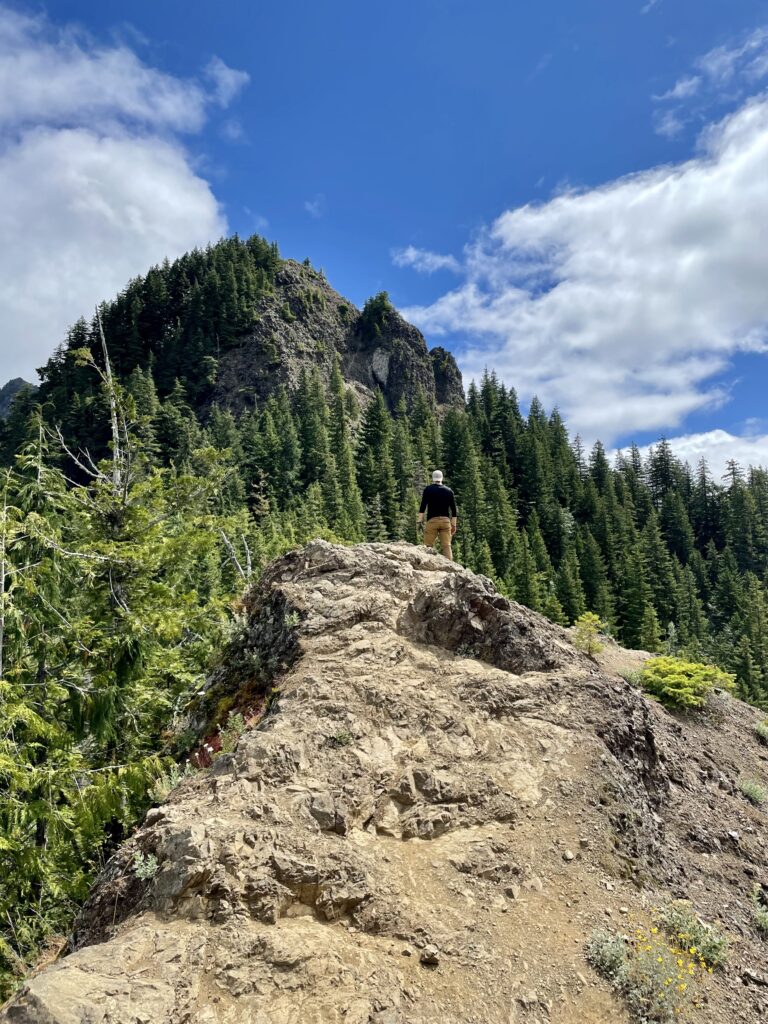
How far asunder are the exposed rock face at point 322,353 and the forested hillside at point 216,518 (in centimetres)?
59

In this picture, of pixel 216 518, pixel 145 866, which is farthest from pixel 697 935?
pixel 216 518

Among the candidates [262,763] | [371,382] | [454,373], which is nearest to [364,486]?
[371,382]

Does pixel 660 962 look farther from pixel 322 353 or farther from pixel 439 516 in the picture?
pixel 322 353

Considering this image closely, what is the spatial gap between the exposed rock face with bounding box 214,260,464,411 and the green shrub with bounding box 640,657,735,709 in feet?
323

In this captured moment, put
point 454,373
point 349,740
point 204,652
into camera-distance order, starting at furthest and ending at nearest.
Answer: point 454,373
point 204,652
point 349,740

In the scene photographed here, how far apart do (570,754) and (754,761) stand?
21.3ft

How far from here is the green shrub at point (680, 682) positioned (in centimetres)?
1218

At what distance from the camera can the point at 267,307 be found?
388 feet

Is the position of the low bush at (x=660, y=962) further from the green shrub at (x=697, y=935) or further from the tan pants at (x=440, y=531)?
the tan pants at (x=440, y=531)

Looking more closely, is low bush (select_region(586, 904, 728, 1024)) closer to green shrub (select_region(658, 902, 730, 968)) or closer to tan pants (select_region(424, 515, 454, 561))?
green shrub (select_region(658, 902, 730, 968))

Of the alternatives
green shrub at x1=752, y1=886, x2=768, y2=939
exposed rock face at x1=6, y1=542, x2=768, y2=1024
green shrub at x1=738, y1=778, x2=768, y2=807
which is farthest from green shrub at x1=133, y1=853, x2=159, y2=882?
green shrub at x1=738, y1=778, x2=768, y2=807

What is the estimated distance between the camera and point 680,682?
12359 mm

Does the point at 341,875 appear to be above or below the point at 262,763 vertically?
below

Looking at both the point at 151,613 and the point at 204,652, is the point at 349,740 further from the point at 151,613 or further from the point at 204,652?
the point at 204,652
